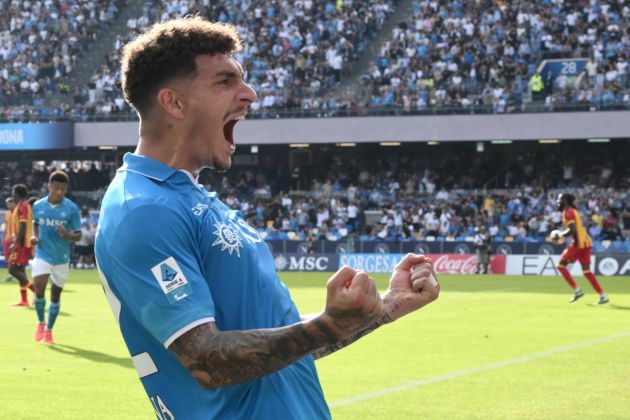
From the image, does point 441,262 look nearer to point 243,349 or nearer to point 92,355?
point 92,355

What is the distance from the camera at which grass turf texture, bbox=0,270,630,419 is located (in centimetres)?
1003

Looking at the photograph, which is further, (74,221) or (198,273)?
(74,221)

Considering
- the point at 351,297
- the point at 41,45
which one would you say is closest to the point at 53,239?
the point at 351,297

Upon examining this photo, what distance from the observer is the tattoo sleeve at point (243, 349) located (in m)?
2.94

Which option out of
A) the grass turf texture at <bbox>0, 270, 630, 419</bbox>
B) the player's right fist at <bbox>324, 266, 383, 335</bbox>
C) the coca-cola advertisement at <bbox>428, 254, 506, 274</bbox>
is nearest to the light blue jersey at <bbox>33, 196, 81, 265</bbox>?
the grass turf texture at <bbox>0, 270, 630, 419</bbox>

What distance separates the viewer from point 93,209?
155ft

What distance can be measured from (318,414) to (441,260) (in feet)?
116

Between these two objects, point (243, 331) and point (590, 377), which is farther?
point (590, 377)

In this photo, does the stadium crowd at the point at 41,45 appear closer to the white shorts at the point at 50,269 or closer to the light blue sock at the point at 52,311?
the white shorts at the point at 50,269

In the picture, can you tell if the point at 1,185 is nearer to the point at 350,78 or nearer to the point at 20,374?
the point at 350,78

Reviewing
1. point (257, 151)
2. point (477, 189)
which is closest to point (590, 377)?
point (477, 189)

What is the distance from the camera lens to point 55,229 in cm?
1594

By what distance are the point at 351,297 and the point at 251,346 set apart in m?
0.37

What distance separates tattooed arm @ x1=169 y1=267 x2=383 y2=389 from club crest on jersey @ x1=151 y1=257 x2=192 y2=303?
11 centimetres
